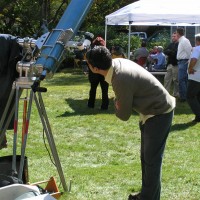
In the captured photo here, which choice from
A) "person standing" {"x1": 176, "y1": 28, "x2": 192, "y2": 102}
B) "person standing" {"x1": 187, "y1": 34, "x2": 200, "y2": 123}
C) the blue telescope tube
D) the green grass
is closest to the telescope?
the blue telescope tube

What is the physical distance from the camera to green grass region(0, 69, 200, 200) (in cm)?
557

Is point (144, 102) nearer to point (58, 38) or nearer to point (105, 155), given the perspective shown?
point (58, 38)

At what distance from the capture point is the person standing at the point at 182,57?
11750mm

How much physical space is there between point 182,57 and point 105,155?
5375 millimetres

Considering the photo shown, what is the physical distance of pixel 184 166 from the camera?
6492 mm

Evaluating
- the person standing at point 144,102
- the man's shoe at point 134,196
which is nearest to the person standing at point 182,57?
the man's shoe at point 134,196

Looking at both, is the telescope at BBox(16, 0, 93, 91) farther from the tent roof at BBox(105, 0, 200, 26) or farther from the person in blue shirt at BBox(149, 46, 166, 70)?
the person in blue shirt at BBox(149, 46, 166, 70)

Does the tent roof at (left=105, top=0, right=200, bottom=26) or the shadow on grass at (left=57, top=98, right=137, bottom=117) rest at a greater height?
the tent roof at (left=105, top=0, right=200, bottom=26)

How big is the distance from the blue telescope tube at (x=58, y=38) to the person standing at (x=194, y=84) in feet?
18.2

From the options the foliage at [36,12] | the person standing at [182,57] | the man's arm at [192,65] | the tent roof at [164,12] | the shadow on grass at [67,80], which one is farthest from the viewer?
the foliage at [36,12]

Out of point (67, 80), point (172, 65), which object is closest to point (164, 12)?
point (172, 65)

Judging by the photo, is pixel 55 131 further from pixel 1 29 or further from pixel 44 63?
pixel 1 29

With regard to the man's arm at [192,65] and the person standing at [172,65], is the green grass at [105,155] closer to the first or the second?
the man's arm at [192,65]

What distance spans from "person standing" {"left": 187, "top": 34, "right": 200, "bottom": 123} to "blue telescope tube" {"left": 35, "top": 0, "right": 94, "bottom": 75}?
5.56 metres
